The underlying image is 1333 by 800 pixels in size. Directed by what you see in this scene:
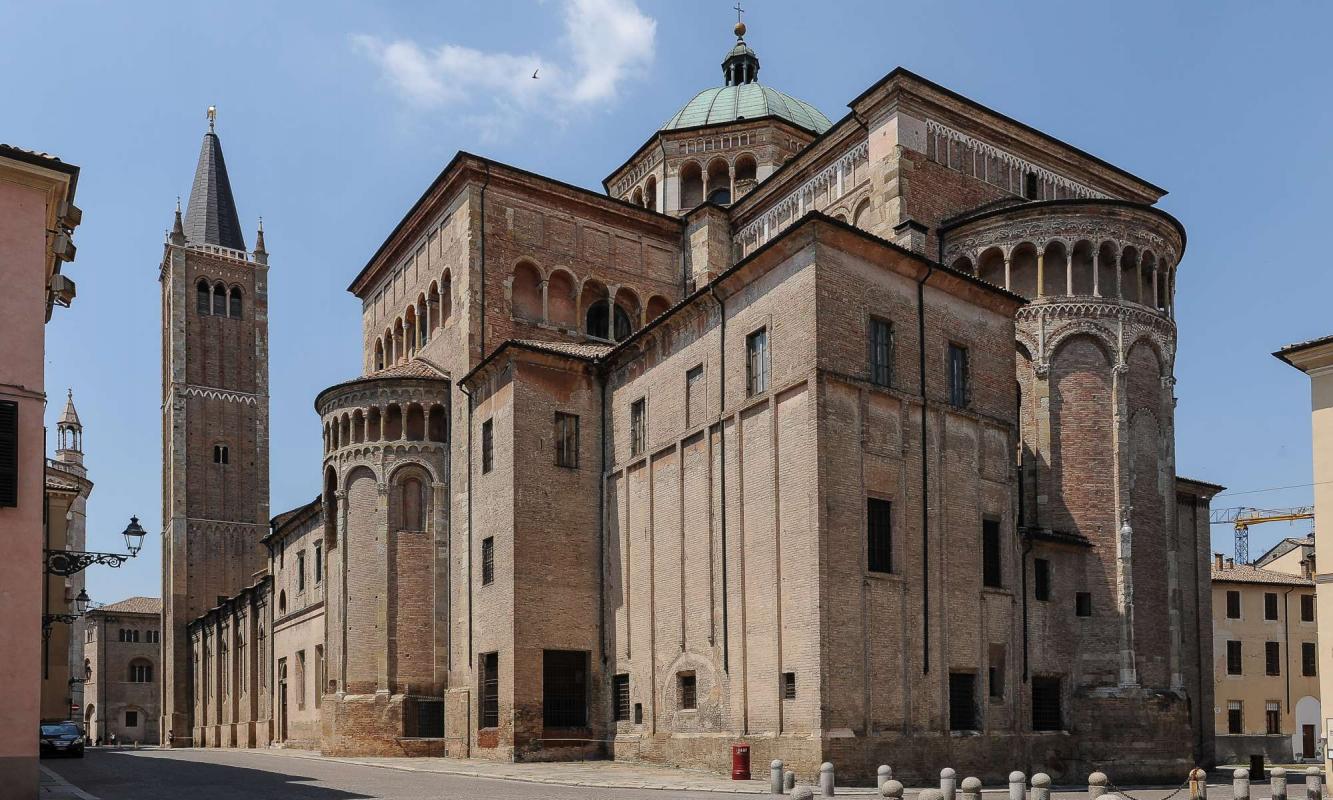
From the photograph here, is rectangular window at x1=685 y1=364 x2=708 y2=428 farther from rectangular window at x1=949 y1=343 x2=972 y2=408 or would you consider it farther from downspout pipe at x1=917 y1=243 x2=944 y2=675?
rectangular window at x1=949 y1=343 x2=972 y2=408

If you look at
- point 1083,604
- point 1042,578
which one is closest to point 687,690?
point 1042,578

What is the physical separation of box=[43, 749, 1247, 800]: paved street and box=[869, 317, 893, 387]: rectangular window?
25.8 ft

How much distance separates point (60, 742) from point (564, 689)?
1716 centimetres

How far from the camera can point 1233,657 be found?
5053cm

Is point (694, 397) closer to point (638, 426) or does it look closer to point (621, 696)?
point (638, 426)

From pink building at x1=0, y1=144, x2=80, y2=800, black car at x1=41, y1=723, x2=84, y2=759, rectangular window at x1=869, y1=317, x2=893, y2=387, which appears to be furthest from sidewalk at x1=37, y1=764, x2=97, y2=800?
rectangular window at x1=869, y1=317, x2=893, y2=387

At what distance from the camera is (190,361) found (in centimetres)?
7200

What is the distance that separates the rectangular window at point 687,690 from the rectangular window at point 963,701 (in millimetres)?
5070

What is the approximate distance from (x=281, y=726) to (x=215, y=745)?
14.9 meters

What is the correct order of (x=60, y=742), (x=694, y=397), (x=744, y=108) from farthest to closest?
(x=744, y=108) → (x=60, y=742) → (x=694, y=397)

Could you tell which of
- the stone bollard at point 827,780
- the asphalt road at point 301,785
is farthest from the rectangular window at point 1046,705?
the asphalt road at point 301,785

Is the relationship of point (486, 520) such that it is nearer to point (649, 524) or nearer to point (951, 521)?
point (649, 524)

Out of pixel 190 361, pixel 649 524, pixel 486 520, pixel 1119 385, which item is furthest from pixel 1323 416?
pixel 190 361

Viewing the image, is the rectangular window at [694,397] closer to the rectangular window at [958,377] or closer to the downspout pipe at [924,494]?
the downspout pipe at [924,494]
